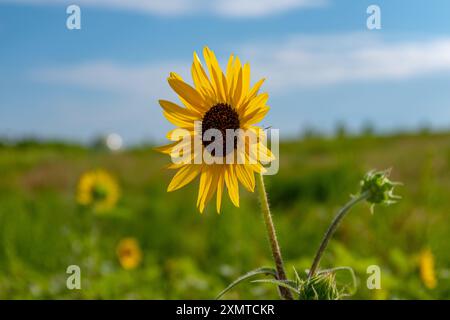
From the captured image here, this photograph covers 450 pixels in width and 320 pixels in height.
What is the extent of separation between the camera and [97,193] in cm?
411

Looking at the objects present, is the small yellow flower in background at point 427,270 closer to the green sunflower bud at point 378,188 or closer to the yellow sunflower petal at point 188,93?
the green sunflower bud at point 378,188

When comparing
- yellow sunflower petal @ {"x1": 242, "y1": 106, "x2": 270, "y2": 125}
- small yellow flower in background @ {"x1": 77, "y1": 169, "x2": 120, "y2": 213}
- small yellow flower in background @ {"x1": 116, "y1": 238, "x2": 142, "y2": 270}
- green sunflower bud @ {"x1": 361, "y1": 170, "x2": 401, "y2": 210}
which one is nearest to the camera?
yellow sunflower petal @ {"x1": 242, "y1": 106, "x2": 270, "y2": 125}

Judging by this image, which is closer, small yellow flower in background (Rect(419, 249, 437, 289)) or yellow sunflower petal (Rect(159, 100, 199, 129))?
yellow sunflower petal (Rect(159, 100, 199, 129))

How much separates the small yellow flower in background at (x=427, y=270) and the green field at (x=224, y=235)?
0.05m

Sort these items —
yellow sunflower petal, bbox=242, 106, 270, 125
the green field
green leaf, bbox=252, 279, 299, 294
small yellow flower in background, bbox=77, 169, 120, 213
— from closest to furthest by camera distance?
green leaf, bbox=252, 279, 299, 294 → yellow sunflower petal, bbox=242, 106, 270, 125 → the green field → small yellow flower in background, bbox=77, 169, 120, 213

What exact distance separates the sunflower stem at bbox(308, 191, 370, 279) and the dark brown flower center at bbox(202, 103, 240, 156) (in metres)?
0.31

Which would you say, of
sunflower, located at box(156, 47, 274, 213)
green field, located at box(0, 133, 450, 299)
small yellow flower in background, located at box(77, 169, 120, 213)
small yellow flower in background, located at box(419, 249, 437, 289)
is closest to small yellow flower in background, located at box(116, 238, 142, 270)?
green field, located at box(0, 133, 450, 299)

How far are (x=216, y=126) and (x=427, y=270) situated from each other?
183 centimetres

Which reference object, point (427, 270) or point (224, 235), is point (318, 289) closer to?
point (427, 270)

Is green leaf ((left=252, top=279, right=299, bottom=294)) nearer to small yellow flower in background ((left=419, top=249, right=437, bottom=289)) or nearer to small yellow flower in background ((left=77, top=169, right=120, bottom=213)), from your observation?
small yellow flower in background ((left=419, top=249, right=437, bottom=289))

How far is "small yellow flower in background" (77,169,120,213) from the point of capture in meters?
4.11

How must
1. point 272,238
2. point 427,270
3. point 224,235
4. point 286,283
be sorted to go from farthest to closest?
point 224,235 < point 427,270 < point 272,238 < point 286,283

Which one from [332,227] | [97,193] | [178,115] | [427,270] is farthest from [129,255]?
[332,227]

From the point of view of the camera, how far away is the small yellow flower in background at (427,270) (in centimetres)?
284
